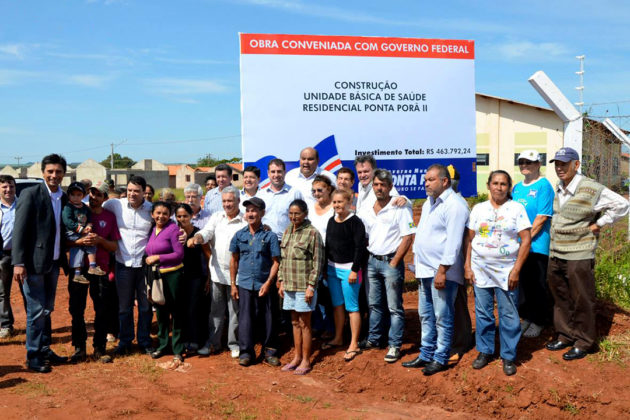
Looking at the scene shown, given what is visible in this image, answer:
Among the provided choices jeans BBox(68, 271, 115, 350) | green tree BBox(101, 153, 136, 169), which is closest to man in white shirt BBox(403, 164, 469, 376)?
jeans BBox(68, 271, 115, 350)

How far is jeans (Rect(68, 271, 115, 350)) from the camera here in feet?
18.8

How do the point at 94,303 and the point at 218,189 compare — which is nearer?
the point at 94,303

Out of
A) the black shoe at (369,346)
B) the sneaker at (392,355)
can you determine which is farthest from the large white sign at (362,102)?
the sneaker at (392,355)

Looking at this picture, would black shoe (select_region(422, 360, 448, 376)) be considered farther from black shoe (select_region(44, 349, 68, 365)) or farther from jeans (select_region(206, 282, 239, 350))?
black shoe (select_region(44, 349, 68, 365))

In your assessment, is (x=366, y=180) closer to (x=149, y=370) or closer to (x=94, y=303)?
(x=149, y=370)

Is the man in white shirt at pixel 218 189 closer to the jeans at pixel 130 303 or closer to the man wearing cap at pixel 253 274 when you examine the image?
the man wearing cap at pixel 253 274

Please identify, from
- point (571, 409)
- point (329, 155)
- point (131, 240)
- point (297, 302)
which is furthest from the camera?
point (329, 155)

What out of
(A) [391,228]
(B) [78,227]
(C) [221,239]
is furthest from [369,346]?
(B) [78,227]

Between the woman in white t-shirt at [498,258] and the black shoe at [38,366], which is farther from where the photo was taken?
the black shoe at [38,366]

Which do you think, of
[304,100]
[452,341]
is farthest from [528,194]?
[304,100]

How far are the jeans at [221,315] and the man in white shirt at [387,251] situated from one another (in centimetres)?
153

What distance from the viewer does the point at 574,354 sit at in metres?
5.16

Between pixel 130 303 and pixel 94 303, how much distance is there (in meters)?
0.37

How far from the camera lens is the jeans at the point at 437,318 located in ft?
16.7
